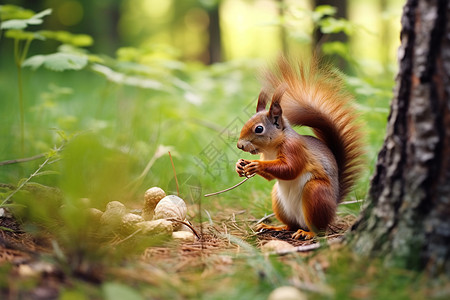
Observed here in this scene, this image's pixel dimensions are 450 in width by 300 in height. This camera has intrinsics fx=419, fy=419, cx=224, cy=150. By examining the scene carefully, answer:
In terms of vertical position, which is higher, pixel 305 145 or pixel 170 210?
pixel 305 145

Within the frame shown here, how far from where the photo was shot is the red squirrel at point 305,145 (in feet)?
5.36

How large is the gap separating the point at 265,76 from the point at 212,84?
13.4 ft

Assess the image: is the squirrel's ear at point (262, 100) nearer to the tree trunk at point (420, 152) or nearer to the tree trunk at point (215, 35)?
the tree trunk at point (420, 152)

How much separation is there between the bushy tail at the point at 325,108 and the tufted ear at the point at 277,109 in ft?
0.23

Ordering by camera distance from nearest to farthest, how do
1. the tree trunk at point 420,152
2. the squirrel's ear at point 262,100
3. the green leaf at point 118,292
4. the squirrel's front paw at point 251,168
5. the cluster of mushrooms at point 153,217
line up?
the green leaf at point 118,292 → the tree trunk at point 420,152 → the cluster of mushrooms at point 153,217 → the squirrel's front paw at point 251,168 → the squirrel's ear at point 262,100

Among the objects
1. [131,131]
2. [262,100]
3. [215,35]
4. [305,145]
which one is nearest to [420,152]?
[305,145]

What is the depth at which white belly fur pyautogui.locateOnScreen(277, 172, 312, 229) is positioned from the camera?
1682 mm

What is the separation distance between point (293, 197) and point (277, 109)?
370 mm

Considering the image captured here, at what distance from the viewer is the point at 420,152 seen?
1.09 meters

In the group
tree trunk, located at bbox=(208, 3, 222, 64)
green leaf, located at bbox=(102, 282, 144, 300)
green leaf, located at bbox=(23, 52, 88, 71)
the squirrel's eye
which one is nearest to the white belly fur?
the squirrel's eye

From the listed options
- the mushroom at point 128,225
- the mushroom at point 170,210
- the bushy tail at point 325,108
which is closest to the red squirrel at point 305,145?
the bushy tail at point 325,108

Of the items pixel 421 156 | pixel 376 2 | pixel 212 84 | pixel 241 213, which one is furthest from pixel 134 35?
pixel 421 156

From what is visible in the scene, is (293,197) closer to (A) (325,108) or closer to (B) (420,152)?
(A) (325,108)

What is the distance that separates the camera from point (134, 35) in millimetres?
15703
